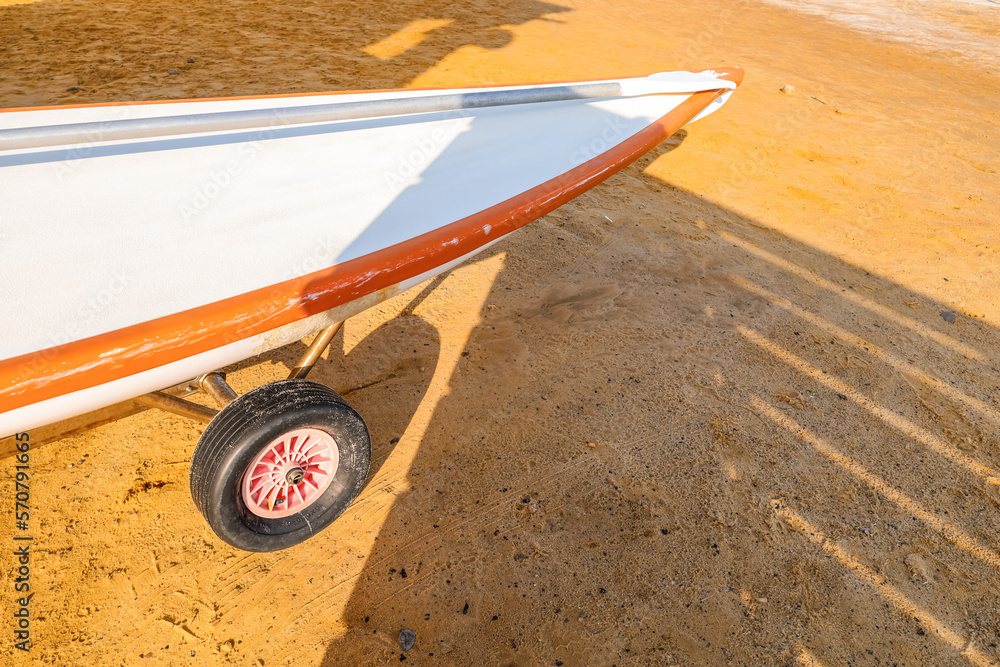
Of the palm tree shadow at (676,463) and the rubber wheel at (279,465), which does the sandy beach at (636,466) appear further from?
the rubber wheel at (279,465)

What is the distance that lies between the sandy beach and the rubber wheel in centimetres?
19

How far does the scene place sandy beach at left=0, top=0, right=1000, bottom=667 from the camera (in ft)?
6.57

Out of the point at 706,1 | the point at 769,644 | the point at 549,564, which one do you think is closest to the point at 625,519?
the point at 549,564

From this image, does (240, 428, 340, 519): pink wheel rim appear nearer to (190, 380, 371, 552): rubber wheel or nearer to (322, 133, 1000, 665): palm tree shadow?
(190, 380, 371, 552): rubber wheel

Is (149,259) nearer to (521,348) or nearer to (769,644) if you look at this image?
(521,348)

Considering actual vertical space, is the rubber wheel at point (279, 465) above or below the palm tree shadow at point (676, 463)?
above

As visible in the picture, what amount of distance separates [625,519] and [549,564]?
0.40m

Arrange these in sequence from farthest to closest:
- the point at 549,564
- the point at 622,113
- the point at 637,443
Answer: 1. the point at 622,113
2. the point at 637,443
3. the point at 549,564

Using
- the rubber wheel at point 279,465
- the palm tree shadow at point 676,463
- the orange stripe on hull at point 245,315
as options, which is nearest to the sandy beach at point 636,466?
the palm tree shadow at point 676,463

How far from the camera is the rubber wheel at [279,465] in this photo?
1851mm

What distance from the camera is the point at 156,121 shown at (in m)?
2.23

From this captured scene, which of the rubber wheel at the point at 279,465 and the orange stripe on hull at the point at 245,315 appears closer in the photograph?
the orange stripe on hull at the point at 245,315

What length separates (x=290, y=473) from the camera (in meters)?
2.04

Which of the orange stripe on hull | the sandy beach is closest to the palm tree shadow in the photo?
the sandy beach
